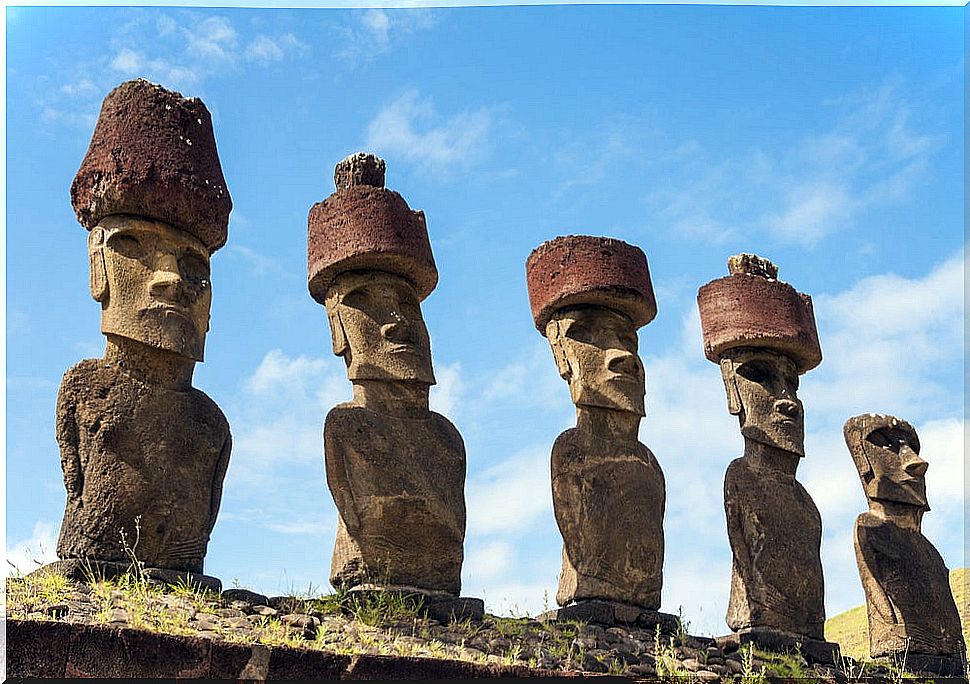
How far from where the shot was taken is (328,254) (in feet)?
34.9

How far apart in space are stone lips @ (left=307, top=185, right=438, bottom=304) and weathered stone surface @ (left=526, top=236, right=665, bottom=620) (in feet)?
4.86

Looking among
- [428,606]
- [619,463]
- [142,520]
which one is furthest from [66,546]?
[619,463]

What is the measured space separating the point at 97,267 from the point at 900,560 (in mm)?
8203

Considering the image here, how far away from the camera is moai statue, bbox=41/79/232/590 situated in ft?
28.2

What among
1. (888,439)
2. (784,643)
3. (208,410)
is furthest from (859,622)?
(208,410)

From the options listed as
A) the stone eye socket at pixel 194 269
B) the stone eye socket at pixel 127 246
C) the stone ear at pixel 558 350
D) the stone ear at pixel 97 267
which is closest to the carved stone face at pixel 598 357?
the stone ear at pixel 558 350

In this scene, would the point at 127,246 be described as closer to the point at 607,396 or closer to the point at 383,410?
the point at 383,410

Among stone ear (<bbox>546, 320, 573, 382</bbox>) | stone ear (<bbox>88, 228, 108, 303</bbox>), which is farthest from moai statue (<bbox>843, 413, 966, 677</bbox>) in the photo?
stone ear (<bbox>88, 228, 108, 303</bbox>)

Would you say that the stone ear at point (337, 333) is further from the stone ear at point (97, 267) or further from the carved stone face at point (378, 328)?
the stone ear at point (97, 267)

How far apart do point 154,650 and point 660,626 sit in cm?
486

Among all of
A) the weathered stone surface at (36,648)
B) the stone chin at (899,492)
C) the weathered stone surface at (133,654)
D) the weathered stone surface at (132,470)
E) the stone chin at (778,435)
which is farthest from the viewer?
the stone chin at (899,492)

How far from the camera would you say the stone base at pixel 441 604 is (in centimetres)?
940

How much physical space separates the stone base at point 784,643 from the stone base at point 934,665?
110 centimetres

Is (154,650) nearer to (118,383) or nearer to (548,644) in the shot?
(118,383)
